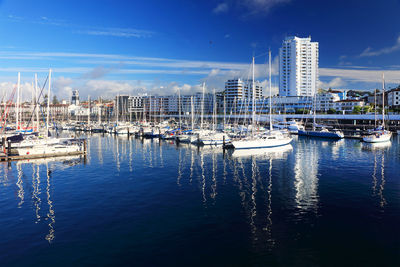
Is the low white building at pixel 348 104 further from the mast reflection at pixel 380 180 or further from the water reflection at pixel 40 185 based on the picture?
the water reflection at pixel 40 185

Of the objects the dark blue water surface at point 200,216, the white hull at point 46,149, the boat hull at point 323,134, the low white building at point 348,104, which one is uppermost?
the low white building at point 348,104

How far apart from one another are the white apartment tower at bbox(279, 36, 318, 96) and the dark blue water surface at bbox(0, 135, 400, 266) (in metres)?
146

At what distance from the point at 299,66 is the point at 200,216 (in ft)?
564

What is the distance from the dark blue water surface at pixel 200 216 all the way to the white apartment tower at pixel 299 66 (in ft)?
478

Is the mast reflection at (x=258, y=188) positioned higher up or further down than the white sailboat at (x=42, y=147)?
further down

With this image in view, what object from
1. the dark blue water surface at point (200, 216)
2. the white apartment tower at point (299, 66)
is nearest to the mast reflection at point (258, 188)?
the dark blue water surface at point (200, 216)

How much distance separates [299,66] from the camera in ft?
562

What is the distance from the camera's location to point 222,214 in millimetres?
19281

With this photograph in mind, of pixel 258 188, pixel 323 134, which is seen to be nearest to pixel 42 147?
pixel 258 188

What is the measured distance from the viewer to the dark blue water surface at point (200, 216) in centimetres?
1395

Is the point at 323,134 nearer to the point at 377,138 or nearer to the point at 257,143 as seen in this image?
the point at 377,138

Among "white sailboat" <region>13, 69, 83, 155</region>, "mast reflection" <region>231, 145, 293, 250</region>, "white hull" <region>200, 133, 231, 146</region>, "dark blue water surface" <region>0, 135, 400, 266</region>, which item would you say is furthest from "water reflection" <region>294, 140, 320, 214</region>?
"white sailboat" <region>13, 69, 83, 155</region>

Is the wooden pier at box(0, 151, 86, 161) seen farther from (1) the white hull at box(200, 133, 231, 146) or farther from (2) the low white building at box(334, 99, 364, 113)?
(2) the low white building at box(334, 99, 364, 113)

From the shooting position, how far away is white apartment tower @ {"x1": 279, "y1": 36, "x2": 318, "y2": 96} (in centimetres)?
17075
